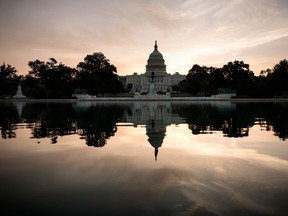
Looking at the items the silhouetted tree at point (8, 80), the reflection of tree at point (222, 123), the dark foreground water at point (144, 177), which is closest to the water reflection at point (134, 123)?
the reflection of tree at point (222, 123)

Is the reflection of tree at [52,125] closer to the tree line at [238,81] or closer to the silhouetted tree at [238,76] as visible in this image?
the tree line at [238,81]

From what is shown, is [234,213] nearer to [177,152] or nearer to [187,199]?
[187,199]

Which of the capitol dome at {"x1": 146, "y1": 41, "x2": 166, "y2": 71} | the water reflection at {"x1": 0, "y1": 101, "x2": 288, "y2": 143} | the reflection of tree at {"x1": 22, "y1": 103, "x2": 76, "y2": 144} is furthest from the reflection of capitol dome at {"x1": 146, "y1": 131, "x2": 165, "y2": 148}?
the capitol dome at {"x1": 146, "y1": 41, "x2": 166, "y2": 71}

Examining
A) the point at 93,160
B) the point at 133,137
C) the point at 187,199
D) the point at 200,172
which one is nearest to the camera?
the point at 187,199

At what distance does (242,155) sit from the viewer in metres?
10.0

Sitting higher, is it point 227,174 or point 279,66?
point 279,66

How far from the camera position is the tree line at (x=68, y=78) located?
89250mm

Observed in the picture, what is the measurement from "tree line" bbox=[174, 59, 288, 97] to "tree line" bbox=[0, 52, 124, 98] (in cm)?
2616

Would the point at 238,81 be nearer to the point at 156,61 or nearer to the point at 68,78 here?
the point at 68,78

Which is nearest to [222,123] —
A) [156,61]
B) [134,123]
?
[134,123]

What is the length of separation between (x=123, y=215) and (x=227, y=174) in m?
3.39

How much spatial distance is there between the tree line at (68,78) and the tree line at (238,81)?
2616cm

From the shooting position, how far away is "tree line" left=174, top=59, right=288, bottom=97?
274 feet

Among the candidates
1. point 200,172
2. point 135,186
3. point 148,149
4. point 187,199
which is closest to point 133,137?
point 148,149
